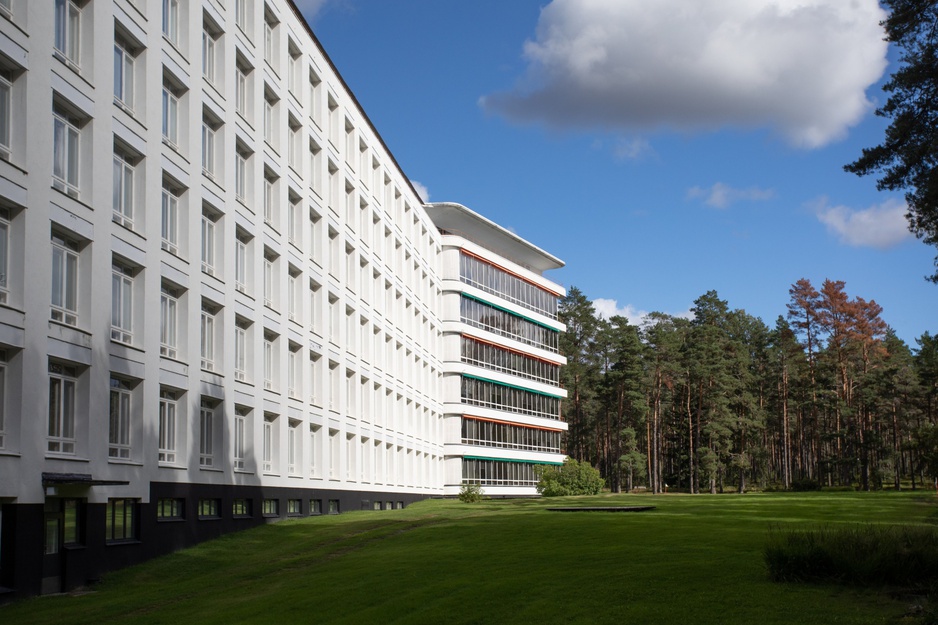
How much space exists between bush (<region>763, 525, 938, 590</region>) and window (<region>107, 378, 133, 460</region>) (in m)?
19.0

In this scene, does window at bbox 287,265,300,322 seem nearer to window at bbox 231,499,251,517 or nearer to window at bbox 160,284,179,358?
window at bbox 231,499,251,517

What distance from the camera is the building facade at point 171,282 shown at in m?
23.7

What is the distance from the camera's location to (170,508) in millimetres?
31391

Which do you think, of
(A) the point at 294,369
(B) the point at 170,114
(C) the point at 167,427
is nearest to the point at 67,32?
(B) the point at 170,114

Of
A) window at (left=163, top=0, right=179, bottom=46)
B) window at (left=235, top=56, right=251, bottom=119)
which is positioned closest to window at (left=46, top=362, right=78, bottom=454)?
window at (left=163, top=0, right=179, bottom=46)

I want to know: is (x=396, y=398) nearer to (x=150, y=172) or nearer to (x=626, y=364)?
(x=150, y=172)

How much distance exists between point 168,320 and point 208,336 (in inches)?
127

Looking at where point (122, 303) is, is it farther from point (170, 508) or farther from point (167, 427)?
point (170, 508)

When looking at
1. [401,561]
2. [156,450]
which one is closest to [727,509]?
[401,561]

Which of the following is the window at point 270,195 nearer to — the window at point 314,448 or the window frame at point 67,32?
the window at point 314,448

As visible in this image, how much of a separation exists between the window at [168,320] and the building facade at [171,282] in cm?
12

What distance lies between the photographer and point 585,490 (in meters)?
72.9

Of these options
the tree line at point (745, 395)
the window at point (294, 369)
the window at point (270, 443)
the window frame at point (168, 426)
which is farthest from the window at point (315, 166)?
the tree line at point (745, 395)

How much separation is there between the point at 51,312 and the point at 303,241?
2058 centimetres
